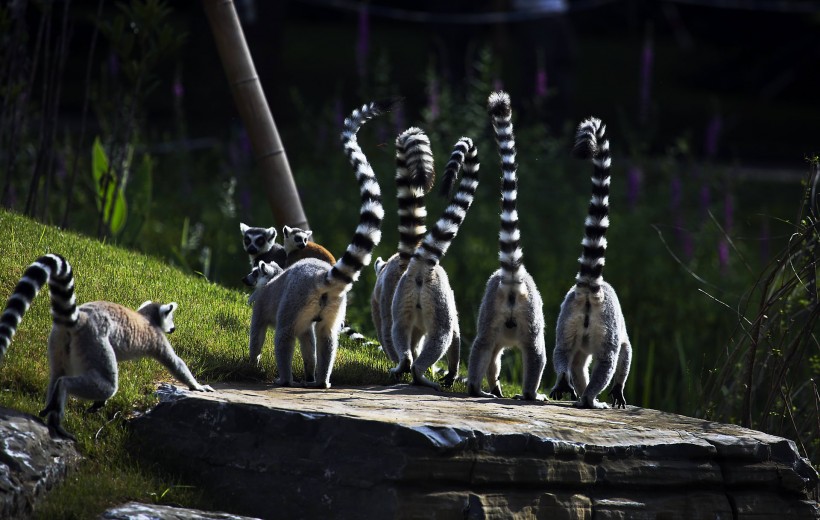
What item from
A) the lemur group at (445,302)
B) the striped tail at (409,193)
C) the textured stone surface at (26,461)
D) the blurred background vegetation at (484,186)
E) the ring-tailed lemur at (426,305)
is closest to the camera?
the textured stone surface at (26,461)

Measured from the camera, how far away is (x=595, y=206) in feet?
20.0

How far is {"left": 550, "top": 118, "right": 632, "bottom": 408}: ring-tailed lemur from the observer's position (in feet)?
19.4

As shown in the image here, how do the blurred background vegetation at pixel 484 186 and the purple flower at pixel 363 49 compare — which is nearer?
the blurred background vegetation at pixel 484 186

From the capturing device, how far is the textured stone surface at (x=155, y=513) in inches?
177

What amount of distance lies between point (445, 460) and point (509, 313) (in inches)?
49.7

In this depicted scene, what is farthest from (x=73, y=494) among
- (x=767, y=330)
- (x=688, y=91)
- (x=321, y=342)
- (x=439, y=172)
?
(x=688, y=91)

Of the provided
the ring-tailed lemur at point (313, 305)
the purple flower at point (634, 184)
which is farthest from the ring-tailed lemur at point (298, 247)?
the purple flower at point (634, 184)

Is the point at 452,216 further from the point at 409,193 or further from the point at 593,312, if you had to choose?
the point at 593,312

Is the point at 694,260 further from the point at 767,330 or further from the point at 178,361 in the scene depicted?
the point at 178,361

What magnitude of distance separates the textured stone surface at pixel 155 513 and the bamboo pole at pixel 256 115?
367 cm

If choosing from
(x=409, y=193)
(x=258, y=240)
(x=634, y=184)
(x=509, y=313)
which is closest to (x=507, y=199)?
(x=509, y=313)

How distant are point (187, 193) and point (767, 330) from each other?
712 cm

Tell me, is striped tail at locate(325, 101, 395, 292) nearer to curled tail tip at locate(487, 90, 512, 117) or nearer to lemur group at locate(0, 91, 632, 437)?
lemur group at locate(0, 91, 632, 437)

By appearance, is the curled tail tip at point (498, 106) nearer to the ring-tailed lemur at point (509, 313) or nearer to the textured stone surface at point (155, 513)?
the ring-tailed lemur at point (509, 313)
